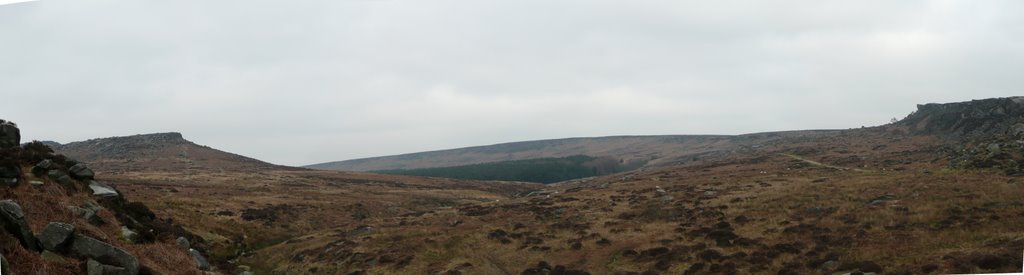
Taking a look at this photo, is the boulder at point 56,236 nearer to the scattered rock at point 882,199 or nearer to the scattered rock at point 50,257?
the scattered rock at point 50,257

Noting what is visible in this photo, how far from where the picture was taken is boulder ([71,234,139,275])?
53.9 ft

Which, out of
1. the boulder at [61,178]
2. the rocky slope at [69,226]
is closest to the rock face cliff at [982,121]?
the rocky slope at [69,226]

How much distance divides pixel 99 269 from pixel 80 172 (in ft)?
56.8

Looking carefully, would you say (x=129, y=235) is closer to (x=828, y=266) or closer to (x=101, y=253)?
(x=101, y=253)

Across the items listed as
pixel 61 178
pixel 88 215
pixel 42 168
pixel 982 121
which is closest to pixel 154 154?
pixel 61 178

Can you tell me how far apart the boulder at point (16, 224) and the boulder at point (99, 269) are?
1476 mm

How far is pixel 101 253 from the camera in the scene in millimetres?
16781

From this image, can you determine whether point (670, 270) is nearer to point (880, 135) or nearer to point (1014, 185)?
point (1014, 185)

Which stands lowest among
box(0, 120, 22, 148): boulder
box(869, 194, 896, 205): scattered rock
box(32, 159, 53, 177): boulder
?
box(869, 194, 896, 205): scattered rock

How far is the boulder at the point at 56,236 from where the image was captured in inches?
620

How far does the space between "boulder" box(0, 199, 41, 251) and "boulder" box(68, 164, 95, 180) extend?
15.3 m

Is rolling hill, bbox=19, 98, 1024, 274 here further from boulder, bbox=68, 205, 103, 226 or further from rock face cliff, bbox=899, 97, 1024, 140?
boulder, bbox=68, 205, 103, 226

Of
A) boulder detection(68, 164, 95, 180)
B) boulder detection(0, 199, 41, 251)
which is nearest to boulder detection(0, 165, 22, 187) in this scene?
boulder detection(68, 164, 95, 180)

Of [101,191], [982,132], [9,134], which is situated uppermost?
[9,134]
